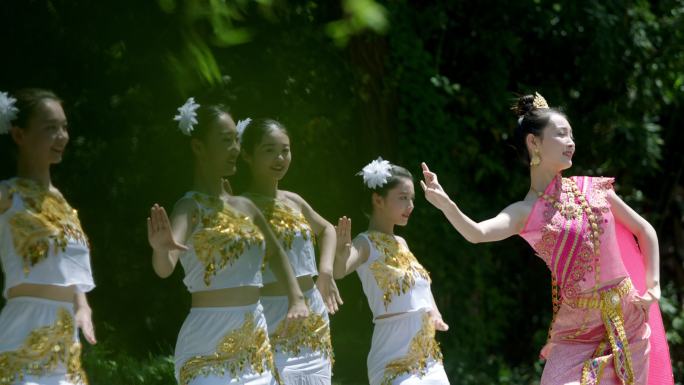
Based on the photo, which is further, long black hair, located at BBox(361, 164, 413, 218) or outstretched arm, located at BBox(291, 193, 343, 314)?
long black hair, located at BBox(361, 164, 413, 218)

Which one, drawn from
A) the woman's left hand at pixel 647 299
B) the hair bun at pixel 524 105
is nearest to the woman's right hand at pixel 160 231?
the hair bun at pixel 524 105

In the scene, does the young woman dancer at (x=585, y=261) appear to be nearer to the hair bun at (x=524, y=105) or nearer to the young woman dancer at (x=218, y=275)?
the hair bun at (x=524, y=105)

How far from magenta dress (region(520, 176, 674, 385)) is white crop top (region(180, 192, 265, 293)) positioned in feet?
4.44

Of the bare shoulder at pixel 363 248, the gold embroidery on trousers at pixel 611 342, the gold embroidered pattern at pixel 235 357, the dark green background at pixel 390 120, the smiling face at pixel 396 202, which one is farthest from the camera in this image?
the dark green background at pixel 390 120

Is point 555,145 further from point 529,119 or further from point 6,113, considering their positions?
point 6,113

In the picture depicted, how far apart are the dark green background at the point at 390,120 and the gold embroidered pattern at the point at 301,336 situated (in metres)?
1.44

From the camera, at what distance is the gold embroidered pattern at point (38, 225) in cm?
417

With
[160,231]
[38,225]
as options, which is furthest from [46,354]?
[160,231]

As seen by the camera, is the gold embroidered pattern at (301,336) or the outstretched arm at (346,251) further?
the outstretched arm at (346,251)

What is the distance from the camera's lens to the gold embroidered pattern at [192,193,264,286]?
4.72m

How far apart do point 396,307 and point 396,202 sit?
59 cm

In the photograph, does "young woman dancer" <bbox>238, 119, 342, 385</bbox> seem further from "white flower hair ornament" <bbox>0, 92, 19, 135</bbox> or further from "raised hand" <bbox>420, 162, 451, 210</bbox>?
"white flower hair ornament" <bbox>0, 92, 19, 135</bbox>

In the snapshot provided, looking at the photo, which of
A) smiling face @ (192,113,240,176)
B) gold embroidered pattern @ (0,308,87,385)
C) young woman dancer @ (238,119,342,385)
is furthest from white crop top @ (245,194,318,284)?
gold embroidered pattern @ (0,308,87,385)

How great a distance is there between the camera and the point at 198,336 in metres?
4.68
